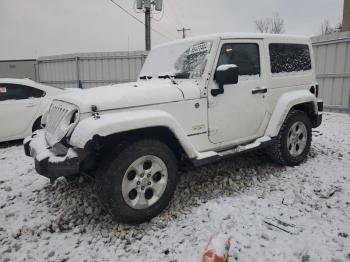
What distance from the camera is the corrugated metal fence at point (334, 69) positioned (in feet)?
30.3

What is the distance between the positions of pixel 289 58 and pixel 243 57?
3.29 ft

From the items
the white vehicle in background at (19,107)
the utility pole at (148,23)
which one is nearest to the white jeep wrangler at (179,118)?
the white vehicle in background at (19,107)

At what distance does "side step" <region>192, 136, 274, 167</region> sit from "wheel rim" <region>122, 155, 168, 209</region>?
1.48 feet

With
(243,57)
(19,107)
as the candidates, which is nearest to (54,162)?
(243,57)

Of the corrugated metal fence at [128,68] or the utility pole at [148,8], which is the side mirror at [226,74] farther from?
the utility pole at [148,8]

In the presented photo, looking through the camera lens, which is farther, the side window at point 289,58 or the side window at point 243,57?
the side window at point 289,58

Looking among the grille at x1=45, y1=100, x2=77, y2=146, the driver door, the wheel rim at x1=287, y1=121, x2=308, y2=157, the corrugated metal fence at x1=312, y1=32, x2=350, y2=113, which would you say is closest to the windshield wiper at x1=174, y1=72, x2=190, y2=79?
the driver door

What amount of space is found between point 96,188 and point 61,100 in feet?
3.86

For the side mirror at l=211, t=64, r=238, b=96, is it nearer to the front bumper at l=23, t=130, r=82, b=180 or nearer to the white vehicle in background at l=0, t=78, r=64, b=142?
the front bumper at l=23, t=130, r=82, b=180

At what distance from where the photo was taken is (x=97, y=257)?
280 cm

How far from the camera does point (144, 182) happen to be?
3.17 m

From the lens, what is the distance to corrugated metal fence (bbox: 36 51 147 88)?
13.3 meters

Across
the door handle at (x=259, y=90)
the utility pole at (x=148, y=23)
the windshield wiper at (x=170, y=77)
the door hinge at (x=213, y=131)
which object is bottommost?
the door hinge at (x=213, y=131)

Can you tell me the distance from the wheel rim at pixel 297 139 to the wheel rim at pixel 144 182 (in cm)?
236
